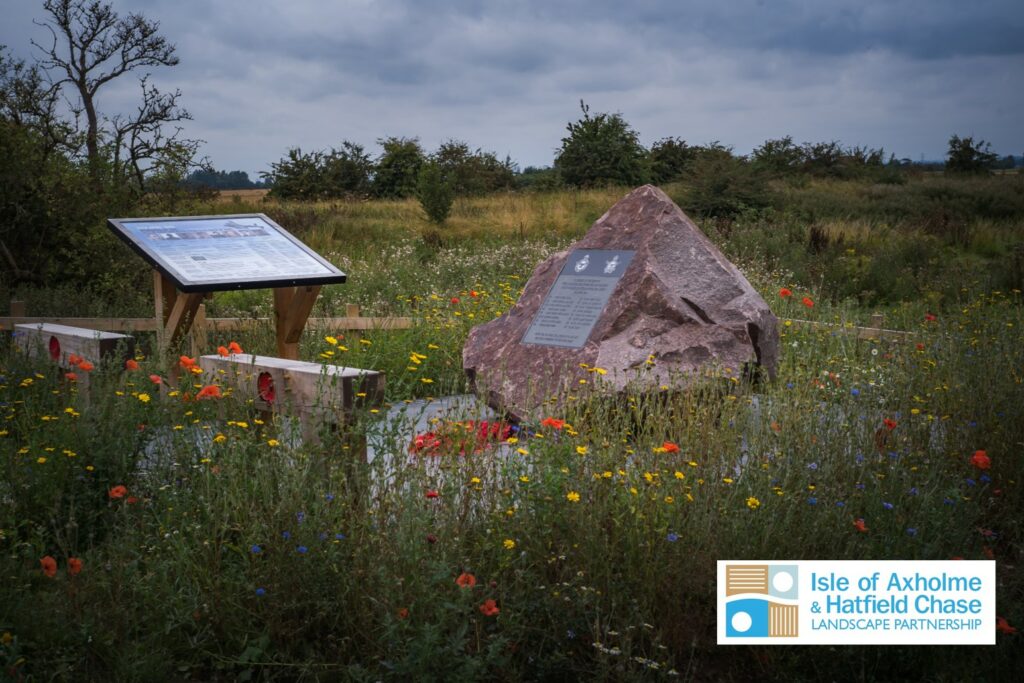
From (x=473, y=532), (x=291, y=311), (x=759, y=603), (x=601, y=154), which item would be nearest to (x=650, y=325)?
(x=291, y=311)

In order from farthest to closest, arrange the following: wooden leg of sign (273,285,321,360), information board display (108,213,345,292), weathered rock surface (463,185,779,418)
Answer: wooden leg of sign (273,285,321,360)
weathered rock surface (463,185,779,418)
information board display (108,213,345,292)

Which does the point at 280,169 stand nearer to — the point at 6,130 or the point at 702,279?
the point at 6,130

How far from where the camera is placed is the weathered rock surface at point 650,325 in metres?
7.07

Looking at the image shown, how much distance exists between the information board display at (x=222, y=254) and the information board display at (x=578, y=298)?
1662 mm

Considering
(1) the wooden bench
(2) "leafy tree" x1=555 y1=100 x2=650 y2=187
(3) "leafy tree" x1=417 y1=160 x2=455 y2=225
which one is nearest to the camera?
(1) the wooden bench

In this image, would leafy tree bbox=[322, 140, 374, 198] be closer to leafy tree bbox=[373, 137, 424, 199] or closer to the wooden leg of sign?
leafy tree bbox=[373, 137, 424, 199]

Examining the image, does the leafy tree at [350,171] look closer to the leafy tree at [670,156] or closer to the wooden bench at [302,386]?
the leafy tree at [670,156]

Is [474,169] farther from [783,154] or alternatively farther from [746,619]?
[746,619]

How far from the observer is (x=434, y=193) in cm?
2348

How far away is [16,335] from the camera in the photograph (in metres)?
7.20

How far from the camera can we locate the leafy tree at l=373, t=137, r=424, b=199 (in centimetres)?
3344

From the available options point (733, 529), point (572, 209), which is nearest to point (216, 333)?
point (733, 529)

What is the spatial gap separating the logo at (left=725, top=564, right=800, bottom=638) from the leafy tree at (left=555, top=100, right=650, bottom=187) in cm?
2809

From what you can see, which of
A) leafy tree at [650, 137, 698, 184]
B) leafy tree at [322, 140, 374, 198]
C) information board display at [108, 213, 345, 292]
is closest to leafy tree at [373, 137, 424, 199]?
leafy tree at [322, 140, 374, 198]
